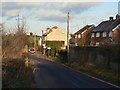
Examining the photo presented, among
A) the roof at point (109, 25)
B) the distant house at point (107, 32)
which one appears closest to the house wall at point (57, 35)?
the distant house at point (107, 32)

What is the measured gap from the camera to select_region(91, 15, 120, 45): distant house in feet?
147

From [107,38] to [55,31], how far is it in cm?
3620

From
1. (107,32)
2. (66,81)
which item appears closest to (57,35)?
(107,32)

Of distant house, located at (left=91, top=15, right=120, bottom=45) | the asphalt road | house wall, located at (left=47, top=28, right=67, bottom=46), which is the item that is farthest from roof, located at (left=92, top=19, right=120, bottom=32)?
house wall, located at (left=47, top=28, right=67, bottom=46)

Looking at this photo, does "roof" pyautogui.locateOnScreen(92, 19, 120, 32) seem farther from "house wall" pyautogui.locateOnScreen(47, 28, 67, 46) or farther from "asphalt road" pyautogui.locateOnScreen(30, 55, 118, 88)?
"house wall" pyautogui.locateOnScreen(47, 28, 67, 46)

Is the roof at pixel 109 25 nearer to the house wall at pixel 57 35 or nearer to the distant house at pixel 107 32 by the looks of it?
the distant house at pixel 107 32

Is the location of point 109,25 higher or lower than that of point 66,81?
higher

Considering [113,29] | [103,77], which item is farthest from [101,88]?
[113,29]

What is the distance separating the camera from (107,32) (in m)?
46.9

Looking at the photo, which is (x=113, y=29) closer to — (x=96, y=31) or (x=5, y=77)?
(x=96, y=31)

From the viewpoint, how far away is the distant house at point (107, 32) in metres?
44.9

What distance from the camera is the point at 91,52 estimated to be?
1102 inches

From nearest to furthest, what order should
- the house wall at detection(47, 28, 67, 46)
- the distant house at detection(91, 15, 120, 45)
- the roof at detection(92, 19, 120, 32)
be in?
Answer: 1. the distant house at detection(91, 15, 120, 45)
2. the roof at detection(92, 19, 120, 32)
3. the house wall at detection(47, 28, 67, 46)

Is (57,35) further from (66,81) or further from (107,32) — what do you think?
(66,81)
